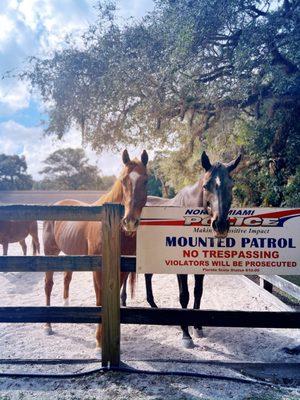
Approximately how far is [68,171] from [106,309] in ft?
Answer: 165

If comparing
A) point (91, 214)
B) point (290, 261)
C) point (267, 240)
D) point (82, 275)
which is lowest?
point (82, 275)

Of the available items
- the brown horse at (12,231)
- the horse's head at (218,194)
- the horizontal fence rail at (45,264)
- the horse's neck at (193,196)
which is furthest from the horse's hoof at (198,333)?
the brown horse at (12,231)

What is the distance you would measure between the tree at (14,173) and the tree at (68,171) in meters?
2.74

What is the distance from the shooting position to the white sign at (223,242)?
330cm

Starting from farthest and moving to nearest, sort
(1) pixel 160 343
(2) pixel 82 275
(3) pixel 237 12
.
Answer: (2) pixel 82 275 → (3) pixel 237 12 → (1) pixel 160 343

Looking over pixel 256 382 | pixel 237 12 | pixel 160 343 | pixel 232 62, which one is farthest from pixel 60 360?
pixel 237 12

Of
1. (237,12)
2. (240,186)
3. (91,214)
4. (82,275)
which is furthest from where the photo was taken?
(240,186)

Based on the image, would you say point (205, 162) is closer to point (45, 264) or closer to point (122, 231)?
point (122, 231)

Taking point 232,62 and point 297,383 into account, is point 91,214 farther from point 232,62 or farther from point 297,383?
point 232,62

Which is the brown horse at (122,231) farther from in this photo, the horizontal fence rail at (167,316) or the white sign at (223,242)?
the horizontal fence rail at (167,316)

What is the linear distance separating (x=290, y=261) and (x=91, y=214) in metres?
1.97

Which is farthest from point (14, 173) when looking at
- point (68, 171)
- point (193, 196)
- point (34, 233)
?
point (193, 196)

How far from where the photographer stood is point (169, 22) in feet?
24.1

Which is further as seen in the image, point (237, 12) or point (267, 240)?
point (237, 12)
